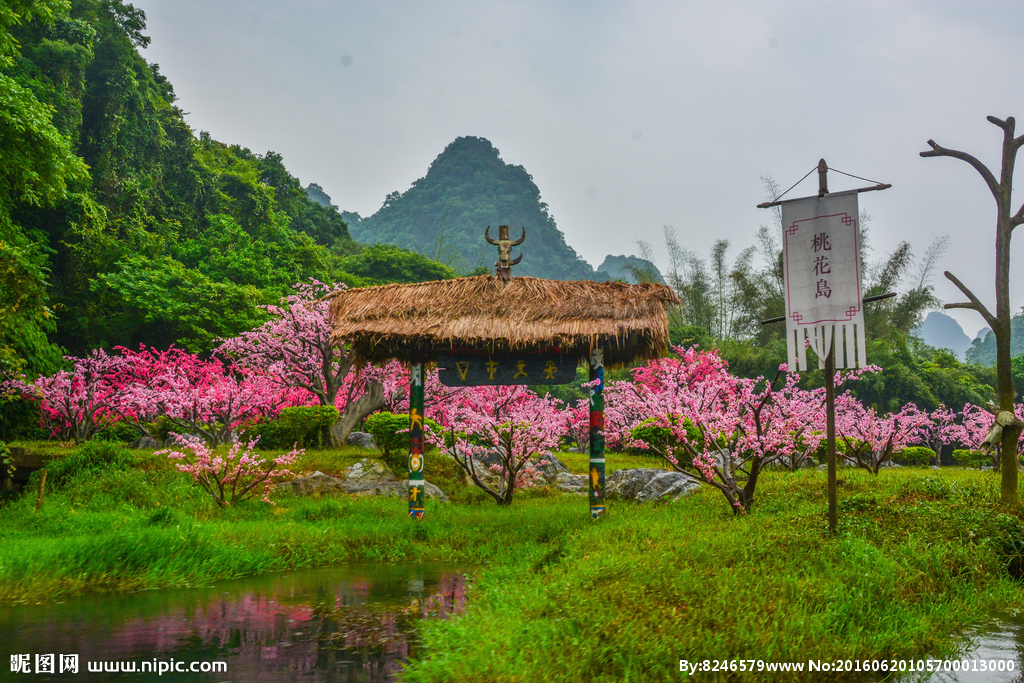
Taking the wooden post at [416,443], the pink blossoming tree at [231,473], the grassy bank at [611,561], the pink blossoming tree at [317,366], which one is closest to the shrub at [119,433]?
the pink blossoming tree at [317,366]

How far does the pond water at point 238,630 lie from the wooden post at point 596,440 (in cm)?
268

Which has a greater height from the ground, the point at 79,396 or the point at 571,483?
the point at 79,396

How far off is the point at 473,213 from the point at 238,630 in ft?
198

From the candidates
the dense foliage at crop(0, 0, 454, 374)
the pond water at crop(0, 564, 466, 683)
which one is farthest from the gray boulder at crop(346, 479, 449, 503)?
the dense foliage at crop(0, 0, 454, 374)

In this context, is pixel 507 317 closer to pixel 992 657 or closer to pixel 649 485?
pixel 649 485

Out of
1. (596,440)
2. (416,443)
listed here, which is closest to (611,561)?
(596,440)

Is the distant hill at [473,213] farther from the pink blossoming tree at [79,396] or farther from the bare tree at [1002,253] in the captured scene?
the bare tree at [1002,253]

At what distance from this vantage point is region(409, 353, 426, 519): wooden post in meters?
8.47

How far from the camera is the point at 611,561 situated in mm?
4918

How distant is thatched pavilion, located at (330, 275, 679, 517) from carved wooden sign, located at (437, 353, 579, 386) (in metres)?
0.12

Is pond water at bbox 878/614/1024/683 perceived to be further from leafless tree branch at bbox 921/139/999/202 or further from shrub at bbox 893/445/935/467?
shrub at bbox 893/445/935/467

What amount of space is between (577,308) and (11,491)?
29.4ft

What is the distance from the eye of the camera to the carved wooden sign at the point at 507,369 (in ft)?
28.3

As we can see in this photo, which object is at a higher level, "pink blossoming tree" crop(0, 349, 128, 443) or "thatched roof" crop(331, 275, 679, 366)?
"thatched roof" crop(331, 275, 679, 366)
